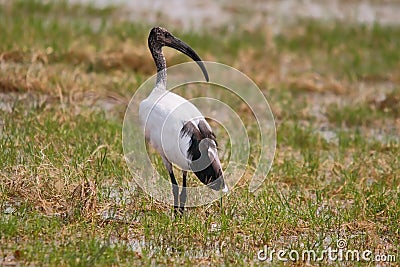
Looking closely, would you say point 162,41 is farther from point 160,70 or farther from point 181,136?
point 181,136

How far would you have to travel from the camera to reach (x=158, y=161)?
23.3 ft

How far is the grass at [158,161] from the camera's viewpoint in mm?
5508

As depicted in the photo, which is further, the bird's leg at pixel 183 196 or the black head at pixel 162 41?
the black head at pixel 162 41

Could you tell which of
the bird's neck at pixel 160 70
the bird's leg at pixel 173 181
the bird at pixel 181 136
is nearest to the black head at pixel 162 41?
the bird's neck at pixel 160 70

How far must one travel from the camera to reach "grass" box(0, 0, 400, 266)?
217 inches

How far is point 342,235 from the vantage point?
597cm

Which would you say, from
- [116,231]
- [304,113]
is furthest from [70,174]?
[304,113]

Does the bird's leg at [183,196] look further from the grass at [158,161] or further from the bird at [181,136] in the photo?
the grass at [158,161]

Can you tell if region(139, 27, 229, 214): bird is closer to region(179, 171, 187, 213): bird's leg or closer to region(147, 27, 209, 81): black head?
region(179, 171, 187, 213): bird's leg

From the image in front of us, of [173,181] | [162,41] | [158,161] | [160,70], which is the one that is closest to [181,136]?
[173,181]

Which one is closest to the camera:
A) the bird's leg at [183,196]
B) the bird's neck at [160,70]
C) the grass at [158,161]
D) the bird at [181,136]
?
the grass at [158,161]

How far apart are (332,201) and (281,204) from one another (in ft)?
2.08

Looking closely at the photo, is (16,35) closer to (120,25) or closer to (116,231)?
(120,25)

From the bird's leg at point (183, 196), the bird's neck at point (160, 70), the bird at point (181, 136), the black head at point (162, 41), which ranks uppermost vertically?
the black head at point (162, 41)
